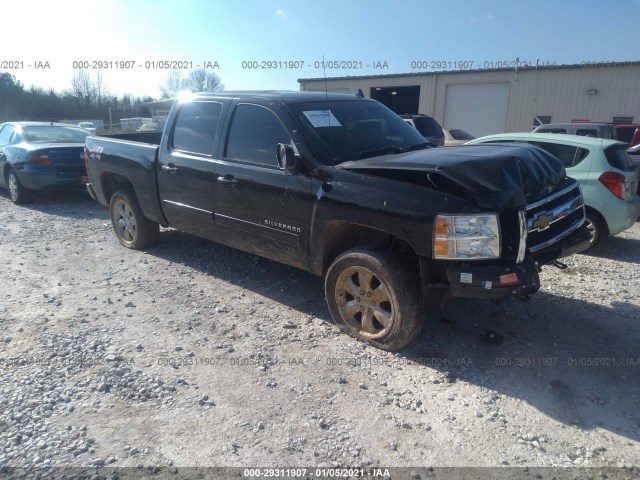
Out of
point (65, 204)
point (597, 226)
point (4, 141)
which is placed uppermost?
point (4, 141)

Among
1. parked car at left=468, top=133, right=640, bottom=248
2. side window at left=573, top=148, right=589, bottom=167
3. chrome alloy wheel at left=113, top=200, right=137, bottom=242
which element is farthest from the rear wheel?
chrome alloy wheel at left=113, top=200, right=137, bottom=242

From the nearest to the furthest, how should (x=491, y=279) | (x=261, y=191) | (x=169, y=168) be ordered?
(x=491, y=279)
(x=261, y=191)
(x=169, y=168)

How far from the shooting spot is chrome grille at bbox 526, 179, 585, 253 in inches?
143

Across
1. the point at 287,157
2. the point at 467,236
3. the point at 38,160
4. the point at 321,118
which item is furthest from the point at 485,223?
the point at 38,160

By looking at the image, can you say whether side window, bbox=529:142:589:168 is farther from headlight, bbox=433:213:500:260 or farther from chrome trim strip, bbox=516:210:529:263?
headlight, bbox=433:213:500:260

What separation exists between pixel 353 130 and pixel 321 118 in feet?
1.04

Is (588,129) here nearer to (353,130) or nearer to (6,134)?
(353,130)

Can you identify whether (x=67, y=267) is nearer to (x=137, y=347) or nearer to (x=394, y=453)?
(x=137, y=347)

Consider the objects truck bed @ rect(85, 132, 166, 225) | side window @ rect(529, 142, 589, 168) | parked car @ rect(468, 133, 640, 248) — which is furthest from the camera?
side window @ rect(529, 142, 589, 168)

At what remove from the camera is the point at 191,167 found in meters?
5.00

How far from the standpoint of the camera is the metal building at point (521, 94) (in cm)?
2167

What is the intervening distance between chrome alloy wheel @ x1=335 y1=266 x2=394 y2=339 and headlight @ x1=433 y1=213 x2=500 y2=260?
62 cm

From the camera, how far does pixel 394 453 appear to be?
106 inches

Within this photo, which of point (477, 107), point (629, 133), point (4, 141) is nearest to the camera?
point (4, 141)
